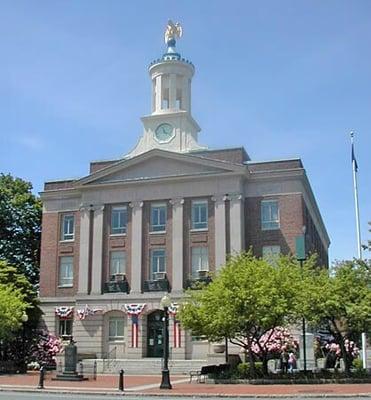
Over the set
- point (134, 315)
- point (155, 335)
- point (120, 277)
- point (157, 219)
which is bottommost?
point (155, 335)

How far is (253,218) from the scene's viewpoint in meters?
49.8

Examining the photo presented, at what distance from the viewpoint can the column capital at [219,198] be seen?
49.6 m

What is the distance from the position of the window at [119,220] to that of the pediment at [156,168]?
2289 mm

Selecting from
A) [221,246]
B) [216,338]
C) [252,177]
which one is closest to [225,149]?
[252,177]

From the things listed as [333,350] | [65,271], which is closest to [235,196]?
[333,350]

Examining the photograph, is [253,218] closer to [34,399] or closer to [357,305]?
[357,305]

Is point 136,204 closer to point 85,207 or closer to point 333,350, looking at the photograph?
point 85,207

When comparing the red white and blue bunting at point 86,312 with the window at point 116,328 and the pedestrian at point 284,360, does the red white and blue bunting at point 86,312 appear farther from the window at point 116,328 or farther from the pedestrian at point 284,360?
the pedestrian at point 284,360

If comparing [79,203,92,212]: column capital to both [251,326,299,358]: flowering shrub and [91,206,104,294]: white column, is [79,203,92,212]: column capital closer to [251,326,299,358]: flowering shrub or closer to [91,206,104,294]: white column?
[91,206,104,294]: white column

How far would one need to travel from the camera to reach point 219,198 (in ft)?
163

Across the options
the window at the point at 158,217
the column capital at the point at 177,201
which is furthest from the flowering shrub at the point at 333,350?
the window at the point at 158,217

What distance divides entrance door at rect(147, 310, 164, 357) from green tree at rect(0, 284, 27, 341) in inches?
383

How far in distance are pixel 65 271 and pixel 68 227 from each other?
3563 mm

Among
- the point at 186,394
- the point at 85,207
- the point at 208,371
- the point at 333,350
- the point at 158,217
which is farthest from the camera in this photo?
the point at 85,207
